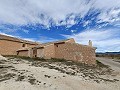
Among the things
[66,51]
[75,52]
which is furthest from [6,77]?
[75,52]

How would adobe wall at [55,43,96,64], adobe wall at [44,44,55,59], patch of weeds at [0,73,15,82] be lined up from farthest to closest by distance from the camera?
adobe wall at [44,44,55,59] → adobe wall at [55,43,96,64] → patch of weeds at [0,73,15,82]

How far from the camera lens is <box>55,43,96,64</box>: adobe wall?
33406 mm

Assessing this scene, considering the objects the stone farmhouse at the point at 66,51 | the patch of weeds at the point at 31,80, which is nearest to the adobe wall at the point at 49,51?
the stone farmhouse at the point at 66,51

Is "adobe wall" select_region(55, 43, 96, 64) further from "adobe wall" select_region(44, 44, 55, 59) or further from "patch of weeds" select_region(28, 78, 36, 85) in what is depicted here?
"patch of weeds" select_region(28, 78, 36, 85)

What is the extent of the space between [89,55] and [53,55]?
824 cm

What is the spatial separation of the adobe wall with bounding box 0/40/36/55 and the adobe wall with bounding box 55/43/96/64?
1406cm

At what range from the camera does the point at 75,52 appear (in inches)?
1324

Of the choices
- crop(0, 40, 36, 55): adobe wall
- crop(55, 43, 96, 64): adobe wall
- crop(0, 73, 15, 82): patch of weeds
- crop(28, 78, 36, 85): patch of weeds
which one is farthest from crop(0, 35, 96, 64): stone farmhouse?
crop(28, 78, 36, 85): patch of weeds

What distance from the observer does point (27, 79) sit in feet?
48.4

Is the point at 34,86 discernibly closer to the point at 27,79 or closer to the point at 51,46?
the point at 27,79

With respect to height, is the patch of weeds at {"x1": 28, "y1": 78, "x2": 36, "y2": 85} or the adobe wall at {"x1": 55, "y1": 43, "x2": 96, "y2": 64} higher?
the adobe wall at {"x1": 55, "y1": 43, "x2": 96, "y2": 64}

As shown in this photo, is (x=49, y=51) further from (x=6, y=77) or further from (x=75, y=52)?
(x=6, y=77)

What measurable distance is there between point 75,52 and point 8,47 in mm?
18757

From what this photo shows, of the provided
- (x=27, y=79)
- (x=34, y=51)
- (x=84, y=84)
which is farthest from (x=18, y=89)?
(x=34, y=51)
